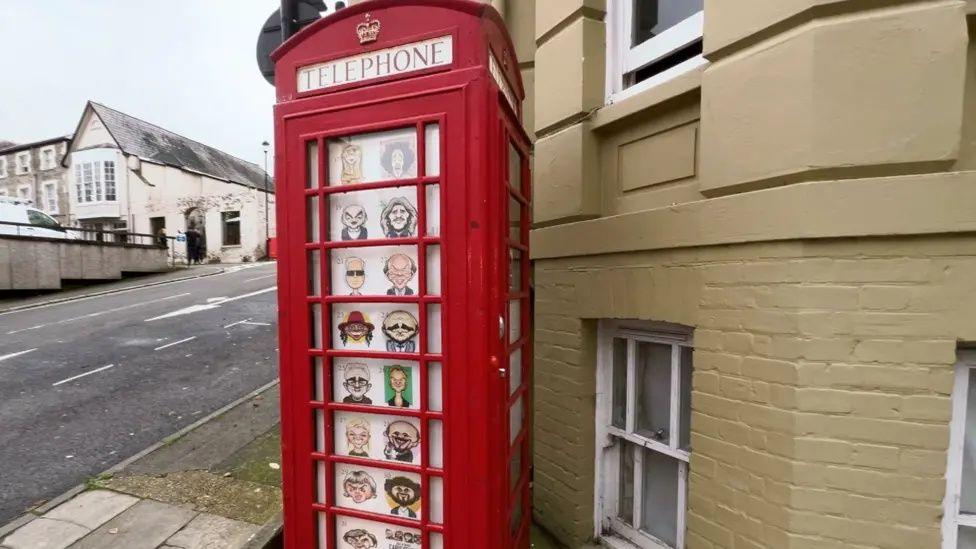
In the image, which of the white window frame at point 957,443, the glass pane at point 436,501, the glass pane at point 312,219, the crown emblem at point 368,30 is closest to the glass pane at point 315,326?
the glass pane at point 312,219

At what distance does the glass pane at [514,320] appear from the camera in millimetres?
2432

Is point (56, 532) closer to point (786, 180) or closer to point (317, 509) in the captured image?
point (317, 509)

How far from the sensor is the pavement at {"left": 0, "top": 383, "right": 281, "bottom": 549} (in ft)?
10.6

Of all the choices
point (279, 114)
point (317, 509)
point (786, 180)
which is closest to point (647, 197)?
point (786, 180)

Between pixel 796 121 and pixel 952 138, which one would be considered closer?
pixel 952 138

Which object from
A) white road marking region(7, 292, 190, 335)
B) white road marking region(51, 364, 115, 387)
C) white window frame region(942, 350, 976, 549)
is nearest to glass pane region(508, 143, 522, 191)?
white window frame region(942, 350, 976, 549)

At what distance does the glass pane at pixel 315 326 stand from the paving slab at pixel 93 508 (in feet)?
9.03

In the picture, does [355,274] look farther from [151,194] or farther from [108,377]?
[151,194]

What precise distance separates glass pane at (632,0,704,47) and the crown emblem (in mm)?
1811

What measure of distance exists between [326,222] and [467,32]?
40.1 inches

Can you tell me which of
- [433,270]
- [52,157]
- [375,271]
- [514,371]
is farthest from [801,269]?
[52,157]

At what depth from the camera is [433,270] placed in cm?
202

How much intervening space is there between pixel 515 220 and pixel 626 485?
1968 millimetres

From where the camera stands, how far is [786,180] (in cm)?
204
